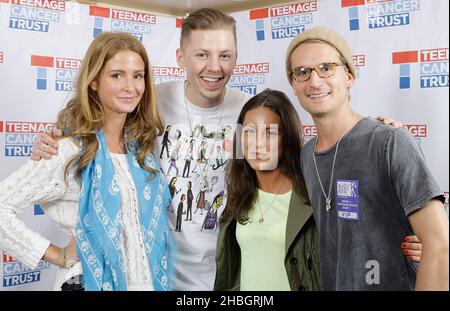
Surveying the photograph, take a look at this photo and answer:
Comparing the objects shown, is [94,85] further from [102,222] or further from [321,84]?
[321,84]

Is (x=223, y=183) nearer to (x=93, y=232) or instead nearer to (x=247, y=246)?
(x=247, y=246)

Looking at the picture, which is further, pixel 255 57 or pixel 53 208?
pixel 255 57

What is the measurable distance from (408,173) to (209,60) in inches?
36.8

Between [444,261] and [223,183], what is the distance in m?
0.93

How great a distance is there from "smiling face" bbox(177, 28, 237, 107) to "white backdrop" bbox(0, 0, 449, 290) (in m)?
0.68

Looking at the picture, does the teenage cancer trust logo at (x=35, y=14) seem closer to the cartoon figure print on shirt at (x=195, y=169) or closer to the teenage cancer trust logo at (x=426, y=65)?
the cartoon figure print on shirt at (x=195, y=169)

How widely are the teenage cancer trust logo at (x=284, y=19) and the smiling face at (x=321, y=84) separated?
986 millimetres

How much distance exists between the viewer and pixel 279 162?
5.58 feet

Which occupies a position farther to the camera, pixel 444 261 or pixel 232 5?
pixel 232 5

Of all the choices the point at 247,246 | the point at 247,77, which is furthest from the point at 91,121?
the point at 247,77

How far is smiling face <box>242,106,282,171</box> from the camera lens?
5.43 ft

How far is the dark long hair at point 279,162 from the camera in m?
1.67

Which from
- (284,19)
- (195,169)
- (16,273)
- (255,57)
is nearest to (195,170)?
(195,169)

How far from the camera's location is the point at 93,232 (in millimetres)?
1629
